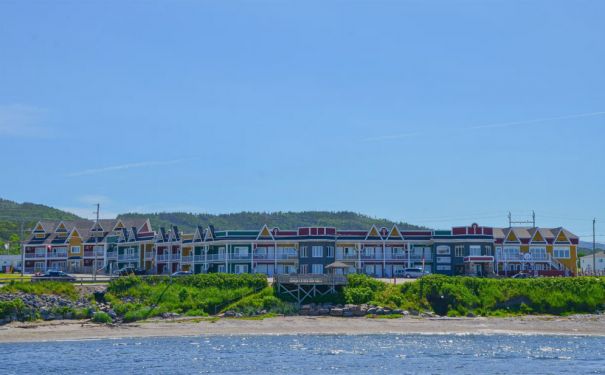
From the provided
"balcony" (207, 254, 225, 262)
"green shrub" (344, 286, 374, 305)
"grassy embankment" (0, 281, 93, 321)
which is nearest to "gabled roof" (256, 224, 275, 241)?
"balcony" (207, 254, 225, 262)

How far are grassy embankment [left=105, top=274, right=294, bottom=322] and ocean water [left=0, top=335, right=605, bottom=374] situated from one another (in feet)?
35.3

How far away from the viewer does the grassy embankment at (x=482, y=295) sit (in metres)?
80.2

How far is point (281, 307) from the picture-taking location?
260ft

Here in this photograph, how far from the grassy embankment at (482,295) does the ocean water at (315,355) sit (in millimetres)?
11741

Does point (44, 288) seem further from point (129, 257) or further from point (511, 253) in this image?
point (511, 253)

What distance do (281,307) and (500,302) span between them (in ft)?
68.0

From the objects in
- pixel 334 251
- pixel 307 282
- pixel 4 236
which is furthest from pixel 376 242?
pixel 4 236

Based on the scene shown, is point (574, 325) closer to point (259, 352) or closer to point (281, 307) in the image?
point (281, 307)

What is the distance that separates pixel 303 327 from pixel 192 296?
44.2 ft

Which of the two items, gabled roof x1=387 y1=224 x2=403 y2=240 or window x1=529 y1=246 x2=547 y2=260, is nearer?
gabled roof x1=387 y1=224 x2=403 y2=240

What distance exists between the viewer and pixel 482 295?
8200 cm

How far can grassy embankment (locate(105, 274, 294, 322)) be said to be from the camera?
3103 inches

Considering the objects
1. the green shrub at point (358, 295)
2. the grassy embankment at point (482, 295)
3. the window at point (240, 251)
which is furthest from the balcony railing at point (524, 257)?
the green shrub at point (358, 295)

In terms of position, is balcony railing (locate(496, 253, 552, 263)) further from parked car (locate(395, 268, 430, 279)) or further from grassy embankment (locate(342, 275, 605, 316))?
grassy embankment (locate(342, 275, 605, 316))
